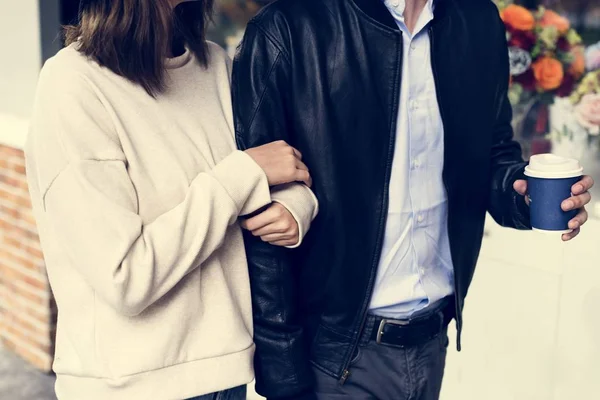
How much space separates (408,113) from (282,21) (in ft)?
1.31

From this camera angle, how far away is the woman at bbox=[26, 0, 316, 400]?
1.76 metres

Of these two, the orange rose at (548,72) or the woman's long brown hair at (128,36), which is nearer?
the woman's long brown hair at (128,36)

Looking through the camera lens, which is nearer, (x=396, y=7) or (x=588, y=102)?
(x=396, y=7)

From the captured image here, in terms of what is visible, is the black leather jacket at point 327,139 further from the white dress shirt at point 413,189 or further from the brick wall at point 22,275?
the brick wall at point 22,275

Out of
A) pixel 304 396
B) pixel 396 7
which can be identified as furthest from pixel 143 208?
pixel 396 7

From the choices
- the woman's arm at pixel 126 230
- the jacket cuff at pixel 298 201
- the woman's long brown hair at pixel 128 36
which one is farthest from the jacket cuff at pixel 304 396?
the woman's long brown hair at pixel 128 36

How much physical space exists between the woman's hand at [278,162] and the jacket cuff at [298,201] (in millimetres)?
34

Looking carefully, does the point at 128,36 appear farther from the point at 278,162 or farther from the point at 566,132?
the point at 566,132

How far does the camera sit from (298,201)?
2021 millimetres

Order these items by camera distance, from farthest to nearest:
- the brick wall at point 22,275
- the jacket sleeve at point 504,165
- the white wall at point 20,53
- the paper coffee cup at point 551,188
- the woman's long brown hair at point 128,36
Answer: the brick wall at point 22,275 < the white wall at point 20,53 < the jacket sleeve at point 504,165 < the paper coffee cup at point 551,188 < the woman's long brown hair at point 128,36

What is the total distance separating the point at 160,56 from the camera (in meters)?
1.94

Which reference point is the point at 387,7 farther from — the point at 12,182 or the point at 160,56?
the point at 12,182

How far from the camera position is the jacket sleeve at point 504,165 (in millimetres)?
2383

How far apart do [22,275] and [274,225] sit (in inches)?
130
